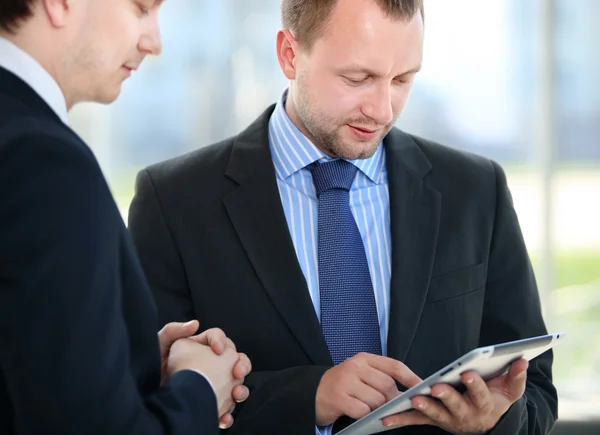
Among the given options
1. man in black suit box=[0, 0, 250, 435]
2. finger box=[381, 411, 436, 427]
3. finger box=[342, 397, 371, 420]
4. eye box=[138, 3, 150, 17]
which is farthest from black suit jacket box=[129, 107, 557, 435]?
eye box=[138, 3, 150, 17]

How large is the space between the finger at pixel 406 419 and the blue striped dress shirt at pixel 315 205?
1.01 ft

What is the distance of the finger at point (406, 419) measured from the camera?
1.46 meters

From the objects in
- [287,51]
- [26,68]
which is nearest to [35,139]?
[26,68]

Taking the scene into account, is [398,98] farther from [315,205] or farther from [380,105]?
[315,205]

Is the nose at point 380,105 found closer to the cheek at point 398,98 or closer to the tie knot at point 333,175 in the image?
the cheek at point 398,98

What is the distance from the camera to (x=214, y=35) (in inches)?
163

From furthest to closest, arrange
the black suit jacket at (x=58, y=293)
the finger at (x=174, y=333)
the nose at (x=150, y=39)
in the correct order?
the finger at (x=174, y=333)
the nose at (x=150, y=39)
the black suit jacket at (x=58, y=293)

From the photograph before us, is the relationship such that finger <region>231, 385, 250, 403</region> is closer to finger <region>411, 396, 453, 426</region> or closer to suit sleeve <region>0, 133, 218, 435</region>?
finger <region>411, 396, 453, 426</region>

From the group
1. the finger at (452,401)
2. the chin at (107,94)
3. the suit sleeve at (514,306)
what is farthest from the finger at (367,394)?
the chin at (107,94)

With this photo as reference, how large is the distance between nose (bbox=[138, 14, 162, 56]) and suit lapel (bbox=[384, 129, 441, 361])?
80cm

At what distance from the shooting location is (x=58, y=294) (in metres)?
0.96

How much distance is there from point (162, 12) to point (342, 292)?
107 inches

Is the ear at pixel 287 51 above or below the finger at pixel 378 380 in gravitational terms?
above

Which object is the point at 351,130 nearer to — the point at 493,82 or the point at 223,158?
the point at 223,158
